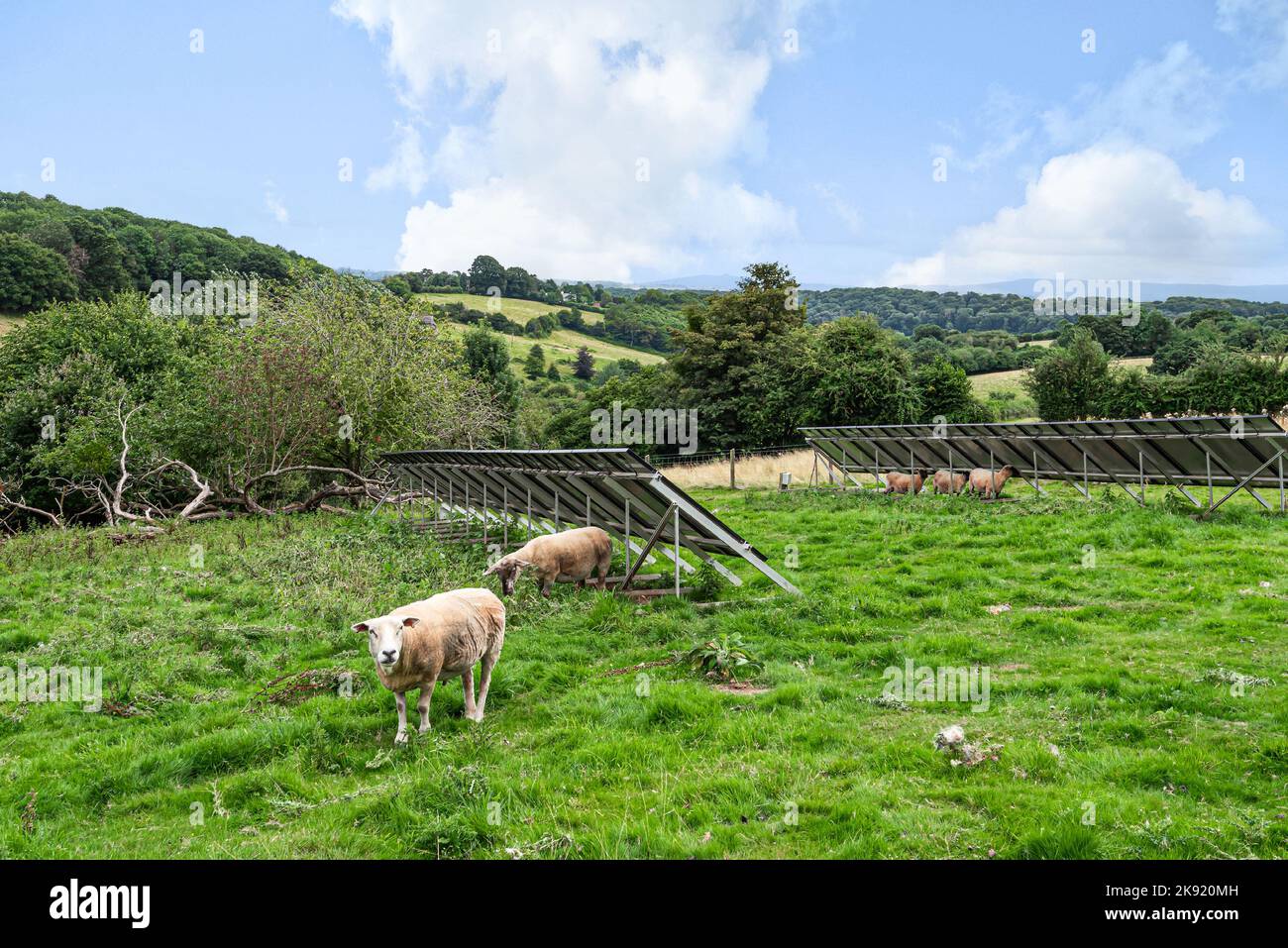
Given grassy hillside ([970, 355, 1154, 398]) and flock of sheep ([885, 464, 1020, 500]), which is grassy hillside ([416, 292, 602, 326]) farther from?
flock of sheep ([885, 464, 1020, 500])

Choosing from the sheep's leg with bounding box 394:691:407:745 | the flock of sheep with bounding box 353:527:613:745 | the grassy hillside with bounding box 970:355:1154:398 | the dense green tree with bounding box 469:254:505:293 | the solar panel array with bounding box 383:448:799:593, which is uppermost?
the dense green tree with bounding box 469:254:505:293

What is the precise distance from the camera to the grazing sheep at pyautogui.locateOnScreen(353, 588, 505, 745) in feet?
24.6

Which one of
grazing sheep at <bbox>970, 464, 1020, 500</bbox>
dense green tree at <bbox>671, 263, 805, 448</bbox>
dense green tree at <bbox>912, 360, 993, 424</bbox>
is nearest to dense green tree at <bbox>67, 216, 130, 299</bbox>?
dense green tree at <bbox>671, 263, 805, 448</bbox>

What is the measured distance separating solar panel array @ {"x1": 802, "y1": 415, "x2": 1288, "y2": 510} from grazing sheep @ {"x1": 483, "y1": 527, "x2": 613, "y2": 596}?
13.5 metres

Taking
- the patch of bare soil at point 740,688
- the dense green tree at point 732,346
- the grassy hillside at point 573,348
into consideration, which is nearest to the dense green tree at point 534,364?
the grassy hillside at point 573,348

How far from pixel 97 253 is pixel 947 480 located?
84.4 m

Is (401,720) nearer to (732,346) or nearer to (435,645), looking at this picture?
(435,645)

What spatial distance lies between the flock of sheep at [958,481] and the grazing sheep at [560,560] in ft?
46.5

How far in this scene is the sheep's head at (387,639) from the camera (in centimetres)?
731

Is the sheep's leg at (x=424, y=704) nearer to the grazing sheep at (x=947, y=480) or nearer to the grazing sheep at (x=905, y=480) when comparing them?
the grazing sheep at (x=947, y=480)

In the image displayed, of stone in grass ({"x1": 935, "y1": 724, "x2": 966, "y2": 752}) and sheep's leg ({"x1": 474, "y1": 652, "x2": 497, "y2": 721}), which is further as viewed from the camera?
sheep's leg ({"x1": 474, "y1": 652, "x2": 497, "y2": 721})

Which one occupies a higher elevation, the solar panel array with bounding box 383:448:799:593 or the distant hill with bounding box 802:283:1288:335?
the distant hill with bounding box 802:283:1288:335

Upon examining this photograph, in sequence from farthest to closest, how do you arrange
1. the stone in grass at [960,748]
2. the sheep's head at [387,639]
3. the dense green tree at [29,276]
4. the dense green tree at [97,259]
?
the dense green tree at [97,259], the dense green tree at [29,276], the sheep's head at [387,639], the stone in grass at [960,748]
